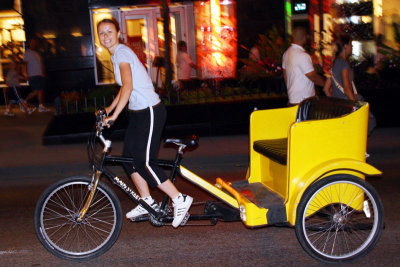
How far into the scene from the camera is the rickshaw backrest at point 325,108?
14.7 feet

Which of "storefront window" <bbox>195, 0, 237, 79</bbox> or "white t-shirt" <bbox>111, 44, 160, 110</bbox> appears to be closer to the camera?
"white t-shirt" <bbox>111, 44, 160, 110</bbox>

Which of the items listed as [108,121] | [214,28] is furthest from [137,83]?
[214,28]

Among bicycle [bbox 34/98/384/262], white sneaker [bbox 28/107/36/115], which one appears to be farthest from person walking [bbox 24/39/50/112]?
bicycle [bbox 34/98/384/262]

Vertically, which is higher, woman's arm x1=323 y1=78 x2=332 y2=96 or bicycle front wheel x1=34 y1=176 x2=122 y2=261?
woman's arm x1=323 y1=78 x2=332 y2=96

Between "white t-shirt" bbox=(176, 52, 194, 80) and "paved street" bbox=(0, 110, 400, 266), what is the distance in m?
5.51

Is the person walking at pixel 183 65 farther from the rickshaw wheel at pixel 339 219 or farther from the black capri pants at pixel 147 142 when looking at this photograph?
the rickshaw wheel at pixel 339 219

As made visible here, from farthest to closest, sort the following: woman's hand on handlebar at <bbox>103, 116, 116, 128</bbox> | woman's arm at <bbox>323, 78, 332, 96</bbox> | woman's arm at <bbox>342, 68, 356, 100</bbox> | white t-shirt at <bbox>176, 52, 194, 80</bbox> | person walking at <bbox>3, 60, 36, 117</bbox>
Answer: person walking at <bbox>3, 60, 36, 117</bbox>, white t-shirt at <bbox>176, 52, 194, 80</bbox>, woman's arm at <bbox>323, 78, 332, 96</bbox>, woman's arm at <bbox>342, 68, 356, 100</bbox>, woman's hand on handlebar at <bbox>103, 116, 116, 128</bbox>

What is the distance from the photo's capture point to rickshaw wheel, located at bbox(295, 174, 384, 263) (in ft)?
13.3

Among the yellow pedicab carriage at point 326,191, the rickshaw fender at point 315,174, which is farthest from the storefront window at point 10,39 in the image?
the rickshaw fender at point 315,174

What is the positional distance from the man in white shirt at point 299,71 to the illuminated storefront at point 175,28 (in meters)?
9.38

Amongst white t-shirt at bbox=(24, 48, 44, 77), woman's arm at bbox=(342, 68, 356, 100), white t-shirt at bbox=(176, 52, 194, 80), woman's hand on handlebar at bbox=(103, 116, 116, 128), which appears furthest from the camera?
white t-shirt at bbox=(24, 48, 44, 77)

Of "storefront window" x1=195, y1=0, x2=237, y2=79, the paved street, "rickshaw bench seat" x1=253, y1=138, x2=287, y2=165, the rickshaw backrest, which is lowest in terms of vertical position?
the paved street

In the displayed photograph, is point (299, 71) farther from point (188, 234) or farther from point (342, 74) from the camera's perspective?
point (188, 234)

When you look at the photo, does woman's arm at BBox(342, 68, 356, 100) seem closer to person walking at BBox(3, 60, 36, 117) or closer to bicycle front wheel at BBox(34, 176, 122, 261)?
bicycle front wheel at BBox(34, 176, 122, 261)
